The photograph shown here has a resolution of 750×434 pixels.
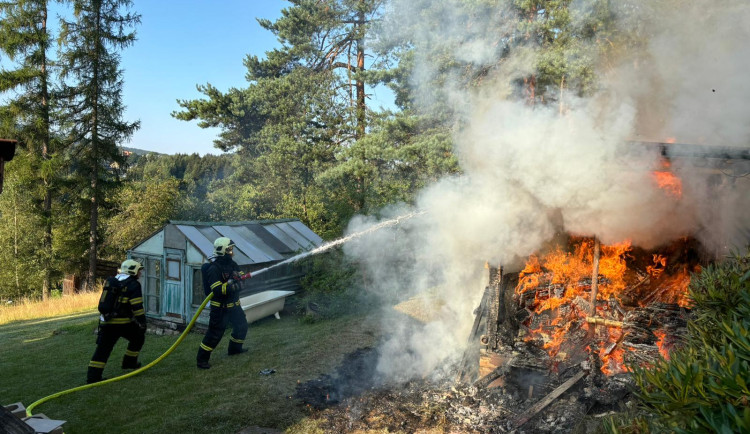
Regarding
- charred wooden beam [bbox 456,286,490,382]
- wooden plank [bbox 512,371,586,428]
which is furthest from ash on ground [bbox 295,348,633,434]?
charred wooden beam [bbox 456,286,490,382]

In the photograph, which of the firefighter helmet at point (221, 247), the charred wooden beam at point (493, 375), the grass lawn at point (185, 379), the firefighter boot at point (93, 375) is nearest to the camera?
the grass lawn at point (185, 379)

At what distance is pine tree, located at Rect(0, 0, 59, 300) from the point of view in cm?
1891

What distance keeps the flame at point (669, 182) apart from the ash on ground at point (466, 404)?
320 cm

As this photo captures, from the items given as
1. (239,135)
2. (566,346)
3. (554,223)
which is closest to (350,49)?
(239,135)

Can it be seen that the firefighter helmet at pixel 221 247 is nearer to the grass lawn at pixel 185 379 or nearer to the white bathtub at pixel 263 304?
the grass lawn at pixel 185 379

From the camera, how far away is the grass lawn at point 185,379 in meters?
5.86

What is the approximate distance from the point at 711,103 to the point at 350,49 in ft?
53.0

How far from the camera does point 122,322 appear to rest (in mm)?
7289

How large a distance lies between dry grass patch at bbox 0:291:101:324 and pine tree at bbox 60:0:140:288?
3.01 metres

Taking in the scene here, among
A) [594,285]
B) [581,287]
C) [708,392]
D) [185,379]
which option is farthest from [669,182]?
[185,379]

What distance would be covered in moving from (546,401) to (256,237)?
30.9 ft

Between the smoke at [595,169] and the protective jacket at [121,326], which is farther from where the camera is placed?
the protective jacket at [121,326]

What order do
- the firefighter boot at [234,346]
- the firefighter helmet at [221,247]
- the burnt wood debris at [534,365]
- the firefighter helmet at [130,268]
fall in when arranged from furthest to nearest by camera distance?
1. the firefighter boot at [234,346]
2. the firefighter helmet at [221,247]
3. the firefighter helmet at [130,268]
4. the burnt wood debris at [534,365]

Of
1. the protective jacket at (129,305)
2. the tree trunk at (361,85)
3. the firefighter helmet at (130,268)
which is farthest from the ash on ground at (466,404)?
the tree trunk at (361,85)
